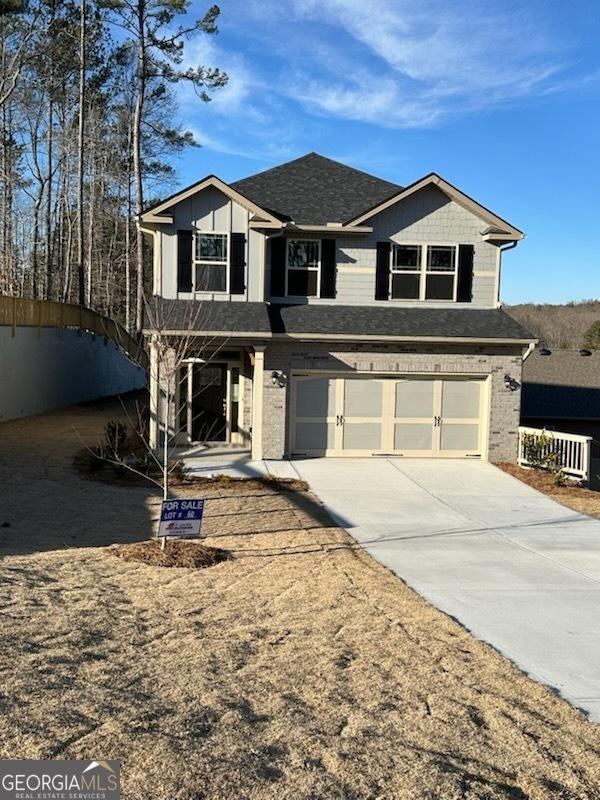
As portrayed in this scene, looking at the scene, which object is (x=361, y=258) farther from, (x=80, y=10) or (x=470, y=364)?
(x=80, y=10)

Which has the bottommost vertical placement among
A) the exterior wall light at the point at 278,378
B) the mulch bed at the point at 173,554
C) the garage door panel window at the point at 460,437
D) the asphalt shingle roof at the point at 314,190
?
the mulch bed at the point at 173,554

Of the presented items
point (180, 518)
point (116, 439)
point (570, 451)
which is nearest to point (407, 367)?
point (570, 451)

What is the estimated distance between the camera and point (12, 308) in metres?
19.8

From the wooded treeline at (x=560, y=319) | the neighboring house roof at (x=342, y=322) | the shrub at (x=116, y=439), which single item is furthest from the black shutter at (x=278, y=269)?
the wooded treeline at (x=560, y=319)

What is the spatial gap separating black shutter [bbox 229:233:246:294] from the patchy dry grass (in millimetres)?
7585

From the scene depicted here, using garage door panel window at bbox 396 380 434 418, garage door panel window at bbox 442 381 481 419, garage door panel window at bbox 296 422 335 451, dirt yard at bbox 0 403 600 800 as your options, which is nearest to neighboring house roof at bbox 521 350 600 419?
garage door panel window at bbox 442 381 481 419

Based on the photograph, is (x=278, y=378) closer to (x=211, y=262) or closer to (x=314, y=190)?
(x=211, y=262)

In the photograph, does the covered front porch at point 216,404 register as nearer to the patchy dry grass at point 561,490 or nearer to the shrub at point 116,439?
the shrub at point 116,439

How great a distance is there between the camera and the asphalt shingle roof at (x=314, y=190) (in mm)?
17078

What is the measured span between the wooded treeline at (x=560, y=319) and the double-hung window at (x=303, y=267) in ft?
209

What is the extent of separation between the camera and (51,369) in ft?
75.2

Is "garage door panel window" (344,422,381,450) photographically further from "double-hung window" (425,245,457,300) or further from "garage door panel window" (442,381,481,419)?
"double-hung window" (425,245,457,300)

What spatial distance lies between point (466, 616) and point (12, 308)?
1767 centimetres

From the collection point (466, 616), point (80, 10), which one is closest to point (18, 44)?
point (80, 10)
